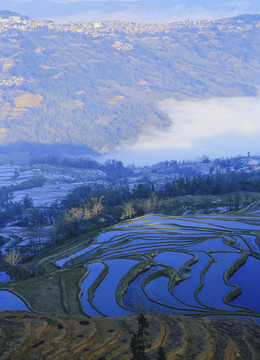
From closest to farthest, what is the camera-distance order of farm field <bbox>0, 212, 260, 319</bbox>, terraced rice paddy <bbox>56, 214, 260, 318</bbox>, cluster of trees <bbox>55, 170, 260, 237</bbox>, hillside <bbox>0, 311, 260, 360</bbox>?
hillside <bbox>0, 311, 260, 360</bbox>
farm field <bbox>0, 212, 260, 319</bbox>
terraced rice paddy <bbox>56, 214, 260, 318</bbox>
cluster of trees <bbox>55, 170, 260, 237</bbox>

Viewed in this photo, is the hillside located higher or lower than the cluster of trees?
lower

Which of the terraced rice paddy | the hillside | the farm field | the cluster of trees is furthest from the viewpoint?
the cluster of trees

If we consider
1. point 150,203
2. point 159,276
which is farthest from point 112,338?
point 150,203

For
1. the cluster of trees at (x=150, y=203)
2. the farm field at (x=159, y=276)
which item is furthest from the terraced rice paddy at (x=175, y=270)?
the cluster of trees at (x=150, y=203)

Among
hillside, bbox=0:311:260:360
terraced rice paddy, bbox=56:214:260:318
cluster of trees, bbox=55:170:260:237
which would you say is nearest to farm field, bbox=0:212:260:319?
terraced rice paddy, bbox=56:214:260:318

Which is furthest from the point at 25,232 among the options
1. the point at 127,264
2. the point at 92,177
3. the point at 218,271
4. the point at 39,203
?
the point at 92,177

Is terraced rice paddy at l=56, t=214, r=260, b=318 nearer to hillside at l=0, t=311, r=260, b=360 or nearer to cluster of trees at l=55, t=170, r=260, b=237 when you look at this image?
hillside at l=0, t=311, r=260, b=360

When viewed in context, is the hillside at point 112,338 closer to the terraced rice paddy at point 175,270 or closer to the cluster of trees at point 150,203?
the terraced rice paddy at point 175,270

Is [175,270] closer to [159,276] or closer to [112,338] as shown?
[159,276]

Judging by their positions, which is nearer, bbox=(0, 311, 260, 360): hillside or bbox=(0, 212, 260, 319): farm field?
bbox=(0, 311, 260, 360): hillside
